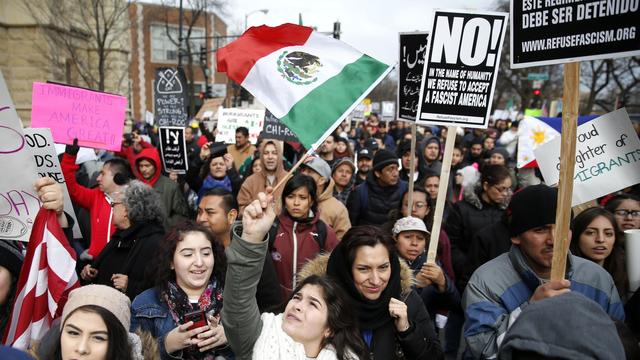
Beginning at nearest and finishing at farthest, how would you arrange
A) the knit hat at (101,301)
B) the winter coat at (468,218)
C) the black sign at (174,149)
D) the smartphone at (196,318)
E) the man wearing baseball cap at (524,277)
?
the knit hat at (101,301) → the man wearing baseball cap at (524,277) → the smartphone at (196,318) → the winter coat at (468,218) → the black sign at (174,149)

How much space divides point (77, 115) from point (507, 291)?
13.2 ft

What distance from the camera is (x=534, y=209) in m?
2.67

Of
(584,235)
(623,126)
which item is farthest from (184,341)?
(623,126)

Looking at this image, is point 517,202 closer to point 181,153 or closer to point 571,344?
point 571,344

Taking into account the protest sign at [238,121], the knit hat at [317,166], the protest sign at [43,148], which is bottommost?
the knit hat at [317,166]

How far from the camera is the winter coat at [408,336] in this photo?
2.69 metres

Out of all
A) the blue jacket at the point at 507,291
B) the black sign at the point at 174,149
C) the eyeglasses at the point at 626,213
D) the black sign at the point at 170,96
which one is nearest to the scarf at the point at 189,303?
the blue jacket at the point at 507,291

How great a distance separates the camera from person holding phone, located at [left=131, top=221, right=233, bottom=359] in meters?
2.62

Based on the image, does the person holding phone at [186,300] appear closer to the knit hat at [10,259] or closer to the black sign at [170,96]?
the knit hat at [10,259]

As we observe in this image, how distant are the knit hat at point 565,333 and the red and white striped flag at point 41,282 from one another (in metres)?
2.67

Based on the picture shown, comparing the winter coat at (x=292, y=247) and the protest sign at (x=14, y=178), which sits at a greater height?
the protest sign at (x=14, y=178)

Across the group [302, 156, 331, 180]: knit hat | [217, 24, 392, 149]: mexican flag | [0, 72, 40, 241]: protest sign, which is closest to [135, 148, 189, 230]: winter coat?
[302, 156, 331, 180]: knit hat

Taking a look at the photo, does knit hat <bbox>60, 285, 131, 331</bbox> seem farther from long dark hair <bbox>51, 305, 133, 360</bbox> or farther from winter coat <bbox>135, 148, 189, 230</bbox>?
winter coat <bbox>135, 148, 189, 230</bbox>

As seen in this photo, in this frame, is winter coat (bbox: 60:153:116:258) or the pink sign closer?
winter coat (bbox: 60:153:116:258)
